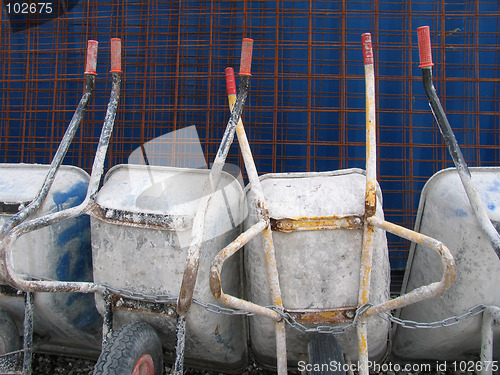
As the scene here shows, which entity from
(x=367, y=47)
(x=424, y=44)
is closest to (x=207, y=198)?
(x=367, y=47)

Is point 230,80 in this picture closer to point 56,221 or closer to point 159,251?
point 159,251

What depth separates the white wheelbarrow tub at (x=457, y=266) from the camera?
1713mm

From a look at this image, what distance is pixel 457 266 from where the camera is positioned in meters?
1.77

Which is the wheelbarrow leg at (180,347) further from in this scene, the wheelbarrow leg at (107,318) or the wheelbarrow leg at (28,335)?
the wheelbarrow leg at (28,335)

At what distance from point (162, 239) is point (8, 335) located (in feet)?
3.51

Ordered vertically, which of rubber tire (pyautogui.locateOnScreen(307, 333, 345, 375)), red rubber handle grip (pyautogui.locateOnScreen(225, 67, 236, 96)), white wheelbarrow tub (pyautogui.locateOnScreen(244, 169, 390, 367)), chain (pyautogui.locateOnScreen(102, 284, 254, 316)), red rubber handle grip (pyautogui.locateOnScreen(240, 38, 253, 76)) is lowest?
rubber tire (pyautogui.locateOnScreen(307, 333, 345, 375))

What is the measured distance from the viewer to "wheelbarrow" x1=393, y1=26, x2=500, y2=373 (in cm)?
162

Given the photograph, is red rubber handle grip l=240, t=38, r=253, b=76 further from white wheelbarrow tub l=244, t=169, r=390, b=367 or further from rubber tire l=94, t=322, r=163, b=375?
rubber tire l=94, t=322, r=163, b=375

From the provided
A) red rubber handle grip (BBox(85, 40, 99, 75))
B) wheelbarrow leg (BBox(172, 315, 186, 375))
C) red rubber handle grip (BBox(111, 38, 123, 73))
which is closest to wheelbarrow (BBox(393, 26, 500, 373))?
wheelbarrow leg (BBox(172, 315, 186, 375))

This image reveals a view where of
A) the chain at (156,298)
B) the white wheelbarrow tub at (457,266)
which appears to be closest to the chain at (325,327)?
the chain at (156,298)

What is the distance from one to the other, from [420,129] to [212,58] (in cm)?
164

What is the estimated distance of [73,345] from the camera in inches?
90.4

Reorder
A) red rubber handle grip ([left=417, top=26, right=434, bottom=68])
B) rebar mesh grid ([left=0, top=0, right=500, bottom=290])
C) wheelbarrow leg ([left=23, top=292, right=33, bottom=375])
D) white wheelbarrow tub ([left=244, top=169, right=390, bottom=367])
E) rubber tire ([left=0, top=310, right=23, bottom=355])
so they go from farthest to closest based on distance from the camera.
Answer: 1. rebar mesh grid ([left=0, top=0, right=500, bottom=290])
2. rubber tire ([left=0, top=310, right=23, bottom=355])
3. wheelbarrow leg ([left=23, top=292, right=33, bottom=375])
4. white wheelbarrow tub ([left=244, top=169, right=390, bottom=367])
5. red rubber handle grip ([left=417, top=26, right=434, bottom=68])

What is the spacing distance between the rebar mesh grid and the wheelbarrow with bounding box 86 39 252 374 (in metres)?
1.06
